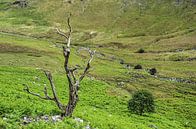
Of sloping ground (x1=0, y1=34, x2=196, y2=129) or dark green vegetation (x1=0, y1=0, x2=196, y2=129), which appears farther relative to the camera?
dark green vegetation (x1=0, y1=0, x2=196, y2=129)

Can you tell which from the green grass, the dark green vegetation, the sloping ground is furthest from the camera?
the dark green vegetation

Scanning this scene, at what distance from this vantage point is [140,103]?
45938mm

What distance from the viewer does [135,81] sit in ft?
258

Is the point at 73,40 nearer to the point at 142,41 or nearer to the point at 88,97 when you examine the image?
the point at 142,41

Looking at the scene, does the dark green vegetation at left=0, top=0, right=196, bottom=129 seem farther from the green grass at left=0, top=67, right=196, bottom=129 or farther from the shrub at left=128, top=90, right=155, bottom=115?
the shrub at left=128, top=90, right=155, bottom=115

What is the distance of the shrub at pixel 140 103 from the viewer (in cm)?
4566

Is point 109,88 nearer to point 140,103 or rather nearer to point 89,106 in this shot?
point 140,103

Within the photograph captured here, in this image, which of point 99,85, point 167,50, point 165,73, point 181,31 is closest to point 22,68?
point 99,85

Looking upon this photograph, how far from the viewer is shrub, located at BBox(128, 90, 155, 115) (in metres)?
45.7

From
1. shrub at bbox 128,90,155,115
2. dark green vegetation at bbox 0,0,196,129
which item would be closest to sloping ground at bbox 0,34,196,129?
dark green vegetation at bbox 0,0,196,129

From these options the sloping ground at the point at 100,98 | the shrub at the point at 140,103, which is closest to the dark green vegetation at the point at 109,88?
the sloping ground at the point at 100,98

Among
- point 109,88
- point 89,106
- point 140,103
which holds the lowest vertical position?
point 109,88

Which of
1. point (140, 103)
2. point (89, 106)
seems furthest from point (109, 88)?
point (89, 106)

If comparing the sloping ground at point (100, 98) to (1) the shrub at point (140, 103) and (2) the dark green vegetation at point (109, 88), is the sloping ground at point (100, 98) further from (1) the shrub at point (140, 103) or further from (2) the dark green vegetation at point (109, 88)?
(1) the shrub at point (140, 103)
